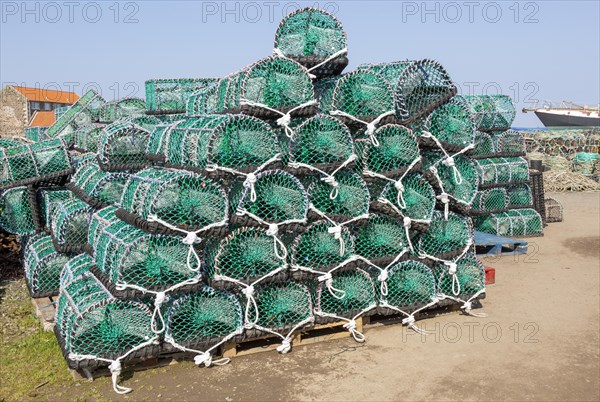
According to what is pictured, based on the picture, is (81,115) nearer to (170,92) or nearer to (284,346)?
(170,92)

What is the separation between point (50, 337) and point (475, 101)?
7823mm

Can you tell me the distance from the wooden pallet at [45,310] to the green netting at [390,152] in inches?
135

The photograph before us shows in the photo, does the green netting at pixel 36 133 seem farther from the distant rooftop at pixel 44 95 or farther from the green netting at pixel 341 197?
the distant rooftop at pixel 44 95

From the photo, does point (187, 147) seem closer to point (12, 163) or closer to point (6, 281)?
point (12, 163)

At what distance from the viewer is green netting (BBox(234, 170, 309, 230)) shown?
4602 mm

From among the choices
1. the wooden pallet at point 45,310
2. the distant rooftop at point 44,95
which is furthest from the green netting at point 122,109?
the distant rooftop at point 44,95

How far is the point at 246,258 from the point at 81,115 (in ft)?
19.6

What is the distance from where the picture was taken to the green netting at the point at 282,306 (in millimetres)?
4848

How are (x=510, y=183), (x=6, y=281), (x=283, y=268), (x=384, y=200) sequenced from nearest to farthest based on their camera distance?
(x=283, y=268) < (x=384, y=200) < (x=6, y=281) < (x=510, y=183)

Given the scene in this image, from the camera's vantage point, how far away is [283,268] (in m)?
4.77

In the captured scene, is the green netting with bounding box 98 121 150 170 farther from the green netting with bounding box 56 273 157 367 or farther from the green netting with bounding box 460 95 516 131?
the green netting with bounding box 460 95 516 131

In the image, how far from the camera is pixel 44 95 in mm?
35438

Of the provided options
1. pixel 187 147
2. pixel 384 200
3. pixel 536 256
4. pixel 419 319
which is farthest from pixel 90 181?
pixel 536 256

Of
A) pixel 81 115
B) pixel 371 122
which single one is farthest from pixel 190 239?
pixel 81 115
